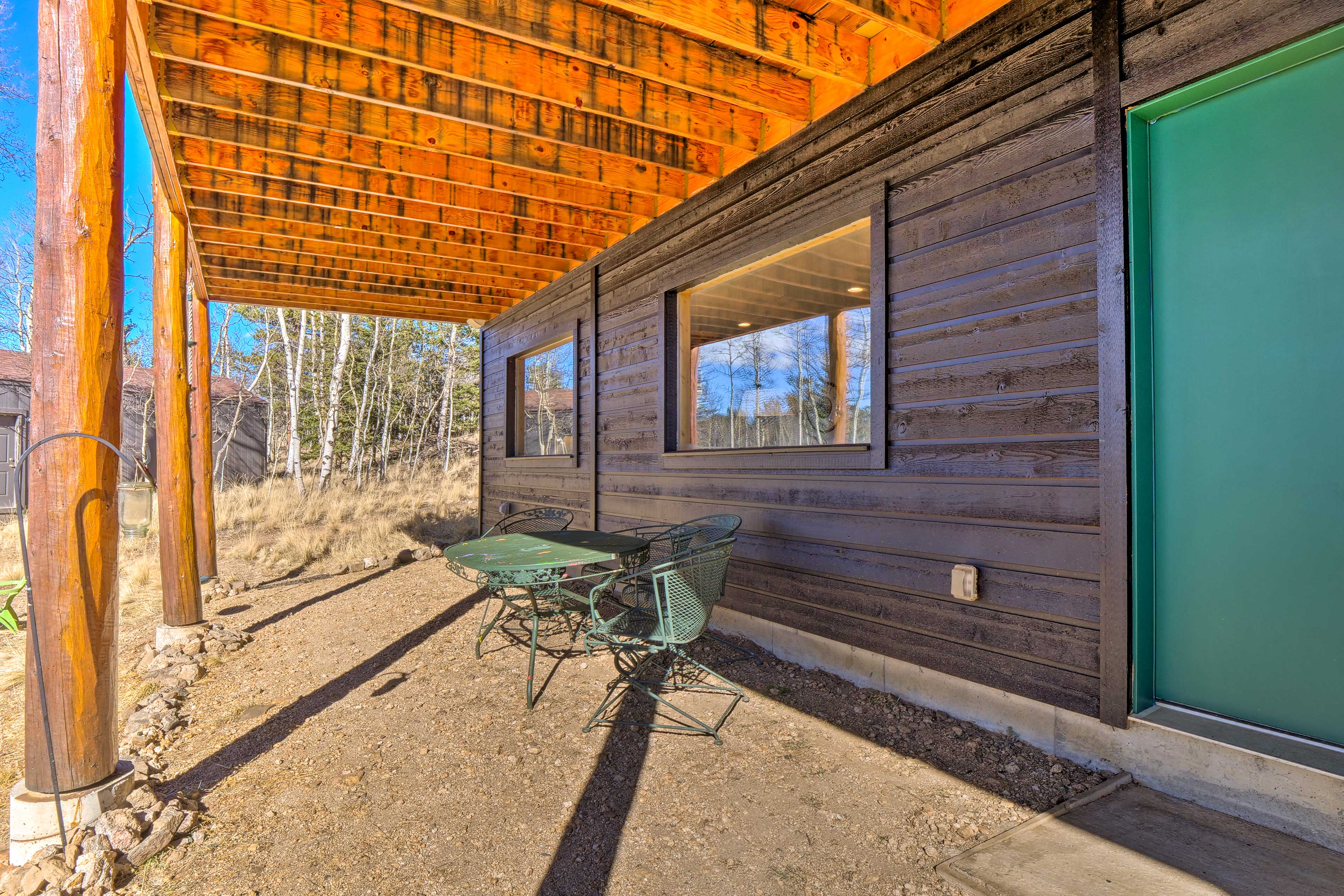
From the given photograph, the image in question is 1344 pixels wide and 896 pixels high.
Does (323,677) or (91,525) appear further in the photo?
(323,677)

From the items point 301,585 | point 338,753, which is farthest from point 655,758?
point 301,585

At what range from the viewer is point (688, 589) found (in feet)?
8.72

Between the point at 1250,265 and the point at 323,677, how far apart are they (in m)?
4.30

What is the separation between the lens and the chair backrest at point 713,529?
3459 mm

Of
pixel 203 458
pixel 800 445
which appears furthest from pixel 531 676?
pixel 203 458

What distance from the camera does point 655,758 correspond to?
95.7 inches

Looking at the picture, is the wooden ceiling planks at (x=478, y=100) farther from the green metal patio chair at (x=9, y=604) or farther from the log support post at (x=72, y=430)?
the green metal patio chair at (x=9, y=604)

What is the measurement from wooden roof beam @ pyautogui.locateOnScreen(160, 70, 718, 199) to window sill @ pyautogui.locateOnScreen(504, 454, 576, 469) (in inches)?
101

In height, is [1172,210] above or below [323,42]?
below

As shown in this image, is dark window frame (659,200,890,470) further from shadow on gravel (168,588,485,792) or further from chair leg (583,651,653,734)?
shadow on gravel (168,588,485,792)

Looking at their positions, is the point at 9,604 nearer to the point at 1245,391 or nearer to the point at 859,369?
the point at 859,369

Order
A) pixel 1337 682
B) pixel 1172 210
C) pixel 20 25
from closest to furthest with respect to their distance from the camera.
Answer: pixel 1337 682
pixel 1172 210
pixel 20 25

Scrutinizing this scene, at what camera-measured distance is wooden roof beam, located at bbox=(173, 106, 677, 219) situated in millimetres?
3611

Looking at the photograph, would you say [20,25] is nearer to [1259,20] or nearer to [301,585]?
[301,585]
